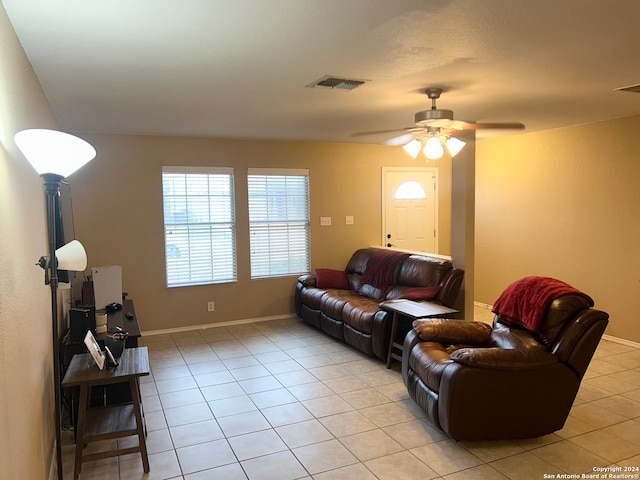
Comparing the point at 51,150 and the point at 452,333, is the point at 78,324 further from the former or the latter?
the point at 452,333

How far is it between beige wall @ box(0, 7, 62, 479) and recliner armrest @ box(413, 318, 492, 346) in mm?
2427

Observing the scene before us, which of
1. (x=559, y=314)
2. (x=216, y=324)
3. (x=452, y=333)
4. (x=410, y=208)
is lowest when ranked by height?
(x=216, y=324)

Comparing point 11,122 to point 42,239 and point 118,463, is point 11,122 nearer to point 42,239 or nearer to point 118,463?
point 42,239

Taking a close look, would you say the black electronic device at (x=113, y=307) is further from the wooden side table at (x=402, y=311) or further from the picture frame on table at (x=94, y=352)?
the wooden side table at (x=402, y=311)

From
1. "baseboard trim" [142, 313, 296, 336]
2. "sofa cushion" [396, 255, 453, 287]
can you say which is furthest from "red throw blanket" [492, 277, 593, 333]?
"baseboard trim" [142, 313, 296, 336]

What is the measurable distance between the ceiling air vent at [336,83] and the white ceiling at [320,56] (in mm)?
73

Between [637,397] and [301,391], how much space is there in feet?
8.41

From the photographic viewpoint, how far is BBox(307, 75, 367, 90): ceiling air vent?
316 cm

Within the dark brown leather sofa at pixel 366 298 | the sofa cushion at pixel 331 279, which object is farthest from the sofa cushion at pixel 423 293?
the sofa cushion at pixel 331 279

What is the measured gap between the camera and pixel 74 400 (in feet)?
10.6

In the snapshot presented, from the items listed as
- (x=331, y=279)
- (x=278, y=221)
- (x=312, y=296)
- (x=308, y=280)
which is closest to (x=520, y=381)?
(x=312, y=296)

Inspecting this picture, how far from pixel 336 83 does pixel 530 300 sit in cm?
197

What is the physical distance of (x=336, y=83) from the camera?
3.24 m

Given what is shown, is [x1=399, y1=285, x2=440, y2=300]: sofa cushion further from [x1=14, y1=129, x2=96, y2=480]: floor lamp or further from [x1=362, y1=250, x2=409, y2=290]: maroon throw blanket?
[x1=14, y1=129, x2=96, y2=480]: floor lamp
